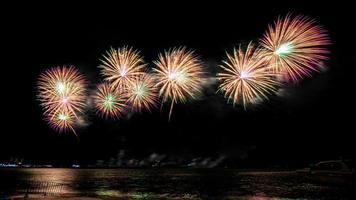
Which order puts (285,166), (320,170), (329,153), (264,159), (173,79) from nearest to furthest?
(173,79) → (320,170) → (329,153) → (285,166) → (264,159)

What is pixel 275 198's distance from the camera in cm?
3581

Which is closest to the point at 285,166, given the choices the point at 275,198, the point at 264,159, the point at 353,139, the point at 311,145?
the point at 264,159

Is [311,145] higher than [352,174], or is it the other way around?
[311,145]

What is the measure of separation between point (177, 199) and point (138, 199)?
3.69 m

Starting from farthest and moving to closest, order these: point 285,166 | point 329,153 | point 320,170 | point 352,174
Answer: point 285,166 → point 329,153 → point 320,170 → point 352,174

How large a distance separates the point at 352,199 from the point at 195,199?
13955 mm

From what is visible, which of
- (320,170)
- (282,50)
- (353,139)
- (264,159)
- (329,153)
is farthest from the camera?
(264,159)

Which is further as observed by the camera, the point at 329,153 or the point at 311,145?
the point at 311,145

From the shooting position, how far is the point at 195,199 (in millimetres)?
36750

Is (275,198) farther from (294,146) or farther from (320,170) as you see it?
(294,146)

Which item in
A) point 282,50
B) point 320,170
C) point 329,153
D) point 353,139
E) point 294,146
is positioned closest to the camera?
point 282,50

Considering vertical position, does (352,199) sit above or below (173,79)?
below

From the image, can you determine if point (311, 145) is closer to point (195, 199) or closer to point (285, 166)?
point (285, 166)

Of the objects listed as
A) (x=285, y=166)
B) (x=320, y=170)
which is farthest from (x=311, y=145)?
(x=320, y=170)
